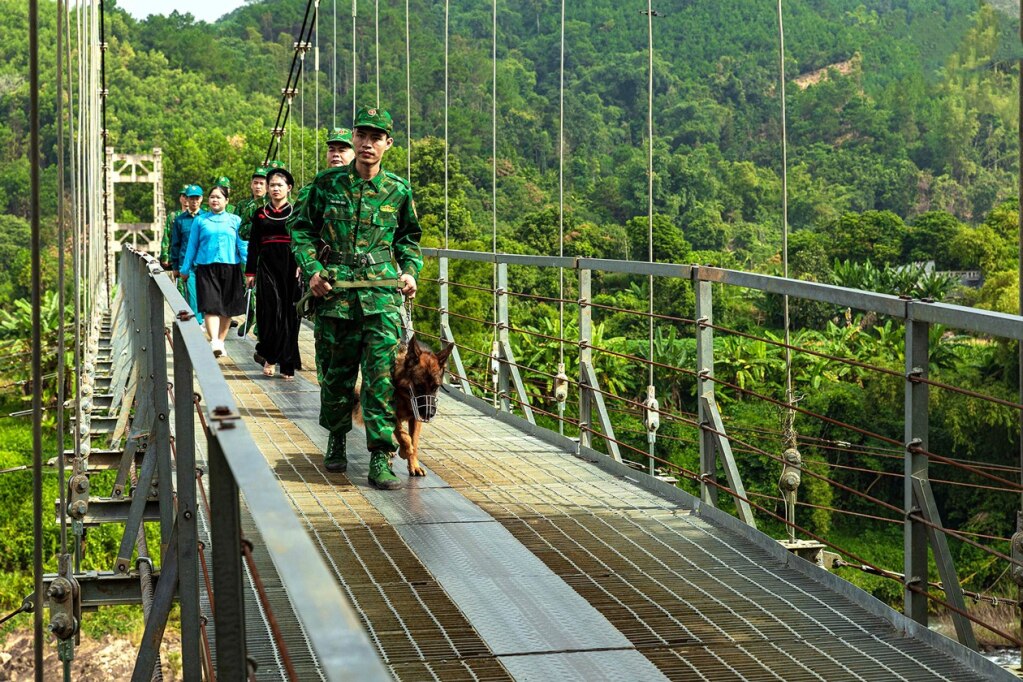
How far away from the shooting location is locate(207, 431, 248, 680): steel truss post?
201 centimetres

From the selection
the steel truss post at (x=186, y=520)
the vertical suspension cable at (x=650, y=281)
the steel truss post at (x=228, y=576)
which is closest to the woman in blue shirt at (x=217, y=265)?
the vertical suspension cable at (x=650, y=281)

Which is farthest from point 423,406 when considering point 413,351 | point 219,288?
point 219,288

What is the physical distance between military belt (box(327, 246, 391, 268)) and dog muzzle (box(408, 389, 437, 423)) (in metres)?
0.52

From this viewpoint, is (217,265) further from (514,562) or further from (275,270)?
(514,562)

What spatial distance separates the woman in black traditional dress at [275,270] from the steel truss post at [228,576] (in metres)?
7.34

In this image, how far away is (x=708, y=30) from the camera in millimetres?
82312

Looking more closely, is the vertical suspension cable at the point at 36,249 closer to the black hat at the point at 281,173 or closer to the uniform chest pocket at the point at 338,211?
the uniform chest pocket at the point at 338,211

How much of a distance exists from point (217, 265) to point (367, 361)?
542 centimetres

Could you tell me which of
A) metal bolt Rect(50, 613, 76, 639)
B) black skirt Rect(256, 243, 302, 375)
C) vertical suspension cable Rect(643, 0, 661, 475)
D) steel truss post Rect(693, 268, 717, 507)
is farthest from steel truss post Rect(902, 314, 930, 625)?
black skirt Rect(256, 243, 302, 375)

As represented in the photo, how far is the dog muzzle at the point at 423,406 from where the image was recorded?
5.98m

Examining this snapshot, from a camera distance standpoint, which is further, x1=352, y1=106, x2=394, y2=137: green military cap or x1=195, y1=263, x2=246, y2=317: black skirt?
x1=195, y1=263, x2=246, y2=317: black skirt

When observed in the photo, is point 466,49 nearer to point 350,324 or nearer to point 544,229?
point 544,229

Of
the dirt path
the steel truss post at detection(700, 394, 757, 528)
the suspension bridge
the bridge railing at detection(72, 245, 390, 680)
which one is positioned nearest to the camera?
the bridge railing at detection(72, 245, 390, 680)

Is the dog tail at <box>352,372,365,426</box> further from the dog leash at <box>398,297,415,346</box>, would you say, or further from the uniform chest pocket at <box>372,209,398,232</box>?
the uniform chest pocket at <box>372,209,398,232</box>
